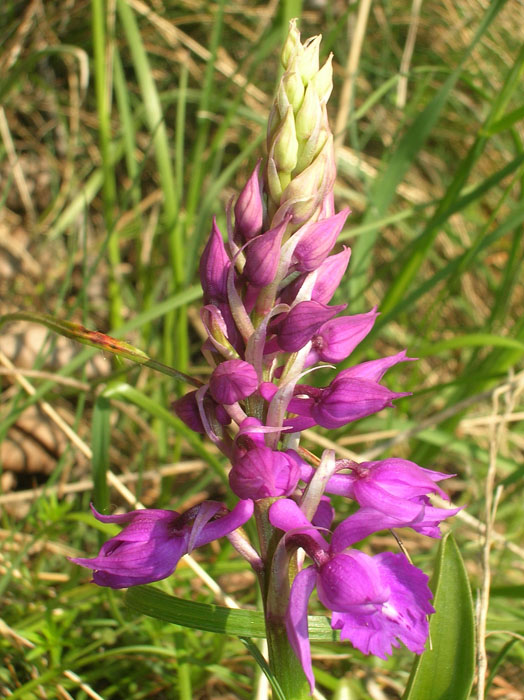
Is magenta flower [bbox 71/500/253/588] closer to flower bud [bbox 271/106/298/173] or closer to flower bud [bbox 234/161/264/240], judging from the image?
flower bud [bbox 234/161/264/240]

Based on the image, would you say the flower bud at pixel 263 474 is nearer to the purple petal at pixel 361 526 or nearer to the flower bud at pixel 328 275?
the purple petal at pixel 361 526

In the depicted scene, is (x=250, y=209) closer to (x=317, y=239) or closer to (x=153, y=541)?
(x=317, y=239)

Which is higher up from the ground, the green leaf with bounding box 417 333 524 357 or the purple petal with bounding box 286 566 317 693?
the green leaf with bounding box 417 333 524 357

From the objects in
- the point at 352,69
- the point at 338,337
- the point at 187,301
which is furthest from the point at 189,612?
the point at 352,69

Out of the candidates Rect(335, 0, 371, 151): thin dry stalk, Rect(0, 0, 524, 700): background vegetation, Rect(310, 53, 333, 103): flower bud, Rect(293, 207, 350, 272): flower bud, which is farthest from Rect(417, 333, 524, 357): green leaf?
Rect(310, 53, 333, 103): flower bud

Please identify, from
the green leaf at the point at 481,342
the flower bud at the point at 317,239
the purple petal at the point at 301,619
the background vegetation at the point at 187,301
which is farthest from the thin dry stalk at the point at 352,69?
the purple petal at the point at 301,619
